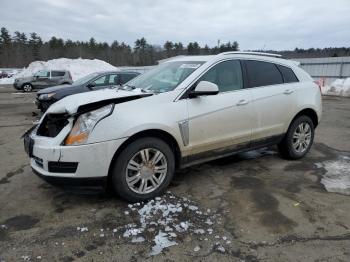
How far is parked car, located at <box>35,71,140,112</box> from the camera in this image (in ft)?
35.1

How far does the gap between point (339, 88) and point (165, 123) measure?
19620mm

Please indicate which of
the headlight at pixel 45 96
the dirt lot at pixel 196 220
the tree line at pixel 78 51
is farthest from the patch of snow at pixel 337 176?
the tree line at pixel 78 51

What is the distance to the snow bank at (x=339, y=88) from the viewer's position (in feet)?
67.3

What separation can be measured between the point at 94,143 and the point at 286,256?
7.08 ft

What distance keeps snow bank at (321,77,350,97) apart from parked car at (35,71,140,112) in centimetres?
1382

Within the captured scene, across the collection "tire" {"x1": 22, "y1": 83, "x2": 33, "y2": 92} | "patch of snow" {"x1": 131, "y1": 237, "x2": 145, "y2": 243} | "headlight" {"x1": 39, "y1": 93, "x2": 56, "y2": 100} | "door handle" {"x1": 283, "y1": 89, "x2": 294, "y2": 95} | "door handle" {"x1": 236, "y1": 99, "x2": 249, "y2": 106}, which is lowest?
"patch of snow" {"x1": 131, "y1": 237, "x2": 145, "y2": 243}

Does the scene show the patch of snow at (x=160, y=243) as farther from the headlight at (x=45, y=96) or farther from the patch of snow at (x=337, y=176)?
the headlight at (x=45, y=96)

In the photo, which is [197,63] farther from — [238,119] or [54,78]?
[54,78]

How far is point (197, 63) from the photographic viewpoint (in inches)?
193

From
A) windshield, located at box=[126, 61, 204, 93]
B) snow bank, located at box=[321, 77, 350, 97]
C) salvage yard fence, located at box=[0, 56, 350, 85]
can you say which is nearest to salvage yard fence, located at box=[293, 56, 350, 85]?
salvage yard fence, located at box=[0, 56, 350, 85]

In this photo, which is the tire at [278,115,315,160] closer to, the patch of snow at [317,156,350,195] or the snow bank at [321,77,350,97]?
the patch of snow at [317,156,350,195]

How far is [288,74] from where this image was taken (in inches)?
231

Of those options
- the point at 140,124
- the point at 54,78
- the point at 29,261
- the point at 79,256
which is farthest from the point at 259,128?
the point at 54,78

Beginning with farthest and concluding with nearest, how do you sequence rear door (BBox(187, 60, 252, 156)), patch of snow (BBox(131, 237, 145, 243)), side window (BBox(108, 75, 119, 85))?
side window (BBox(108, 75, 119, 85)), rear door (BBox(187, 60, 252, 156)), patch of snow (BBox(131, 237, 145, 243))
